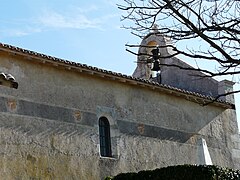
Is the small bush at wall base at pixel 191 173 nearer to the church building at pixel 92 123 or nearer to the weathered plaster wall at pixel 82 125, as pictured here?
the church building at pixel 92 123

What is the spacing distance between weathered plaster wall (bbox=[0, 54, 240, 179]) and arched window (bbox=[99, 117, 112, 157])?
0.16 m

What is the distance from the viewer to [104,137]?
16578 millimetres

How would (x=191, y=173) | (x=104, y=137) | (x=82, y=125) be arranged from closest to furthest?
(x=191, y=173) < (x=82, y=125) < (x=104, y=137)

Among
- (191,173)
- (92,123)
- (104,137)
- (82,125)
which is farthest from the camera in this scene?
(104,137)

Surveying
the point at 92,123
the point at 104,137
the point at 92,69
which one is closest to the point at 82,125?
the point at 92,123

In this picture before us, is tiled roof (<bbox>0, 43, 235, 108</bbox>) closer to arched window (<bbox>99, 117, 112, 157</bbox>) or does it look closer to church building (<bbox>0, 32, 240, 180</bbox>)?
church building (<bbox>0, 32, 240, 180</bbox>)

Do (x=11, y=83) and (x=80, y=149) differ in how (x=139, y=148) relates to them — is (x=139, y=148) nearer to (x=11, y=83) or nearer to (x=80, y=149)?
(x=80, y=149)

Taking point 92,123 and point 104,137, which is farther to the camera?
point 104,137

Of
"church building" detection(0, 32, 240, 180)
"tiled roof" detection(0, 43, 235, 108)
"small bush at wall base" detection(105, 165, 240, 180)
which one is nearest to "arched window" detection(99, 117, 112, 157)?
"church building" detection(0, 32, 240, 180)

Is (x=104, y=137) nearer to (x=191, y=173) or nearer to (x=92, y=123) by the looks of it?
(x=92, y=123)

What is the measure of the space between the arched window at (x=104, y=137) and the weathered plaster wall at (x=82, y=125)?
0.16 metres

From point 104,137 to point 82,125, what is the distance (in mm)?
1043

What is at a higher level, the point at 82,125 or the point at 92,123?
the point at 92,123


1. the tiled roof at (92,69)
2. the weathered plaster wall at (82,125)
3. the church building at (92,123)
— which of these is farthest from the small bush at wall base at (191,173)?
the weathered plaster wall at (82,125)
